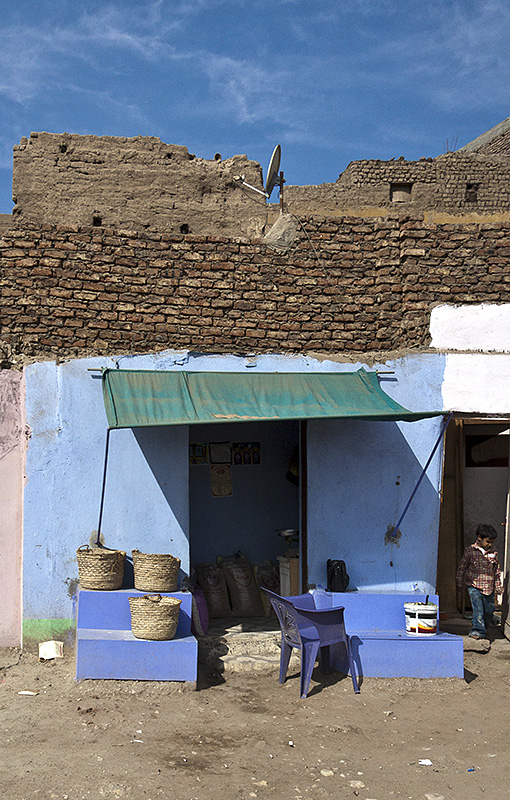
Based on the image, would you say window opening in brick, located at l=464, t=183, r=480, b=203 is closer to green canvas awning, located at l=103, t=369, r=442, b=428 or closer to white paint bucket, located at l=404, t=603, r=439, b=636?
green canvas awning, located at l=103, t=369, r=442, b=428

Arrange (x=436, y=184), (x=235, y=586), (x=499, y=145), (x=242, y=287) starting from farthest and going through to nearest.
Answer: (x=499, y=145), (x=436, y=184), (x=235, y=586), (x=242, y=287)

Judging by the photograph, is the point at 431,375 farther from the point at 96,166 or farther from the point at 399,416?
the point at 96,166

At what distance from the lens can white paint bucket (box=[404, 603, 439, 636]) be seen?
6145 millimetres

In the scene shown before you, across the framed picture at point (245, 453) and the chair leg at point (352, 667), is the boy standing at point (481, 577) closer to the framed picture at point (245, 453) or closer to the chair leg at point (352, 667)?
the chair leg at point (352, 667)

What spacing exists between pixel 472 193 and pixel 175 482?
10.7m

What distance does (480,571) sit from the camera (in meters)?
6.98

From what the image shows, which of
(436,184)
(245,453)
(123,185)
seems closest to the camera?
(245,453)

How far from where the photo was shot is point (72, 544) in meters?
6.55

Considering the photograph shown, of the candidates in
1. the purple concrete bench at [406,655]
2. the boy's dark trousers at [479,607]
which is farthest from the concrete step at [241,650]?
the boy's dark trousers at [479,607]

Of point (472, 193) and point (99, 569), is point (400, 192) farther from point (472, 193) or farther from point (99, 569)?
point (99, 569)

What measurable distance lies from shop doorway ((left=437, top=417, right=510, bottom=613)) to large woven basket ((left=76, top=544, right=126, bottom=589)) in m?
3.70

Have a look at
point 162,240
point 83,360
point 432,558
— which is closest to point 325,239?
point 162,240

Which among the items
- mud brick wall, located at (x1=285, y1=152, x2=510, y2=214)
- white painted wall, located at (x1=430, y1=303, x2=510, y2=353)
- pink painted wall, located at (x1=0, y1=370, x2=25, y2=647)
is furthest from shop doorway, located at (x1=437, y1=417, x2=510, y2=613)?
mud brick wall, located at (x1=285, y1=152, x2=510, y2=214)

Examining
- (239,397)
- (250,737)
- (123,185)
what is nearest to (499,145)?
(123,185)
